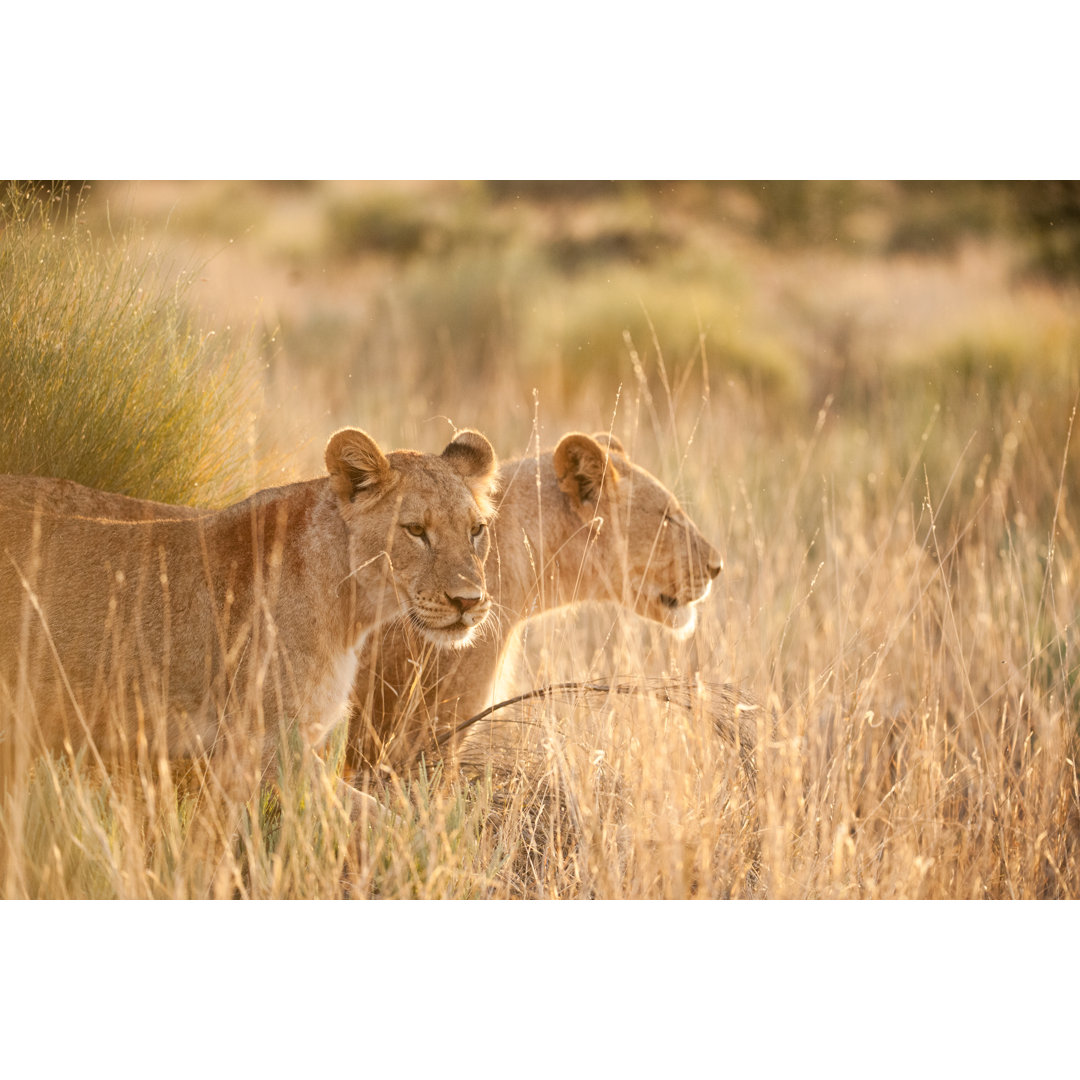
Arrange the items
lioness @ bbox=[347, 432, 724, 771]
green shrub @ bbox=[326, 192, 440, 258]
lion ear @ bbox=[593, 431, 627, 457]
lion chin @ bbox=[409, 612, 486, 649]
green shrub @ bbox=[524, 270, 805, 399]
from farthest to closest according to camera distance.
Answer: green shrub @ bbox=[524, 270, 805, 399] < green shrub @ bbox=[326, 192, 440, 258] < lion ear @ bbox=[593, 431, 627, 457] < lioness @ bbox=[347, 432, 724, 771] < lion chin @ bbox=[409, 612, 486, 649]

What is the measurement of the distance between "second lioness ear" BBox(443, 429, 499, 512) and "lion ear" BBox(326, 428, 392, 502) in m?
0.41

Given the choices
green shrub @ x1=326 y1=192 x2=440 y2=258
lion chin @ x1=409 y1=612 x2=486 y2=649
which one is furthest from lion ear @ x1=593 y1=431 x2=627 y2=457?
lion chin @ x1=409 y1=612 x2=486 y2=649

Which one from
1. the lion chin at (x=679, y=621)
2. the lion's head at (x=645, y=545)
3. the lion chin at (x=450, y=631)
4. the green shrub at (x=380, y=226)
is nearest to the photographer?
the lion chin at (x=450, y=631)

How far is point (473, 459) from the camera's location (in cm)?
460

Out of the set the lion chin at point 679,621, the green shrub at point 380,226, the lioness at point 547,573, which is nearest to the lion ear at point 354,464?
the lioness at point 547,573

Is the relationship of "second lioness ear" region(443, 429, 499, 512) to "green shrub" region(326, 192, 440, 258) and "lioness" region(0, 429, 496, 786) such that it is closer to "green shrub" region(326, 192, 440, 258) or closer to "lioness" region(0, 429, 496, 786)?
"lioness" region(0, 429, 496, 786)

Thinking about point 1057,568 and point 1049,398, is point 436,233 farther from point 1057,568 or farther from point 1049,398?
point 1057,568

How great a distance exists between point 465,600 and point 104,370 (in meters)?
1.96

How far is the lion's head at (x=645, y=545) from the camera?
534 cm

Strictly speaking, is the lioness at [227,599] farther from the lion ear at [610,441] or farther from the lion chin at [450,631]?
the lion ear at [610,441]

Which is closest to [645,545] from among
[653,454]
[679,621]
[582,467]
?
[679,621]

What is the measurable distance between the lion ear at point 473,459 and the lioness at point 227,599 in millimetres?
146

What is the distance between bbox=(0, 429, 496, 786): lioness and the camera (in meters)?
4.09

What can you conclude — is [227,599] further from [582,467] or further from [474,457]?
[582,467]
